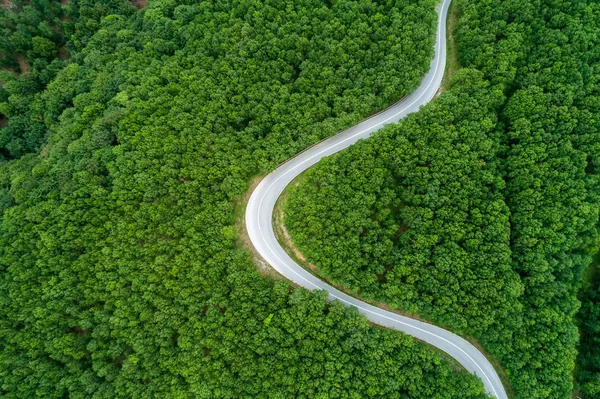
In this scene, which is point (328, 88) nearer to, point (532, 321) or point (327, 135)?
point (327, 135)

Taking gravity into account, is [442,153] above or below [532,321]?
above

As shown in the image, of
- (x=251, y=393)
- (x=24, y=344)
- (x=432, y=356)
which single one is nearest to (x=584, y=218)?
(x=432, y=356)

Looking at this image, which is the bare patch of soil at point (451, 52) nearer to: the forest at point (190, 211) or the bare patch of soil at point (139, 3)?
the forest at point (190, 211)

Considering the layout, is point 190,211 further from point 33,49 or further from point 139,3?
point 33,49

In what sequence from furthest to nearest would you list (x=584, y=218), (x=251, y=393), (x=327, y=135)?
(x=327, y=135) < (x=584, y=218) < (x=251, y=393)

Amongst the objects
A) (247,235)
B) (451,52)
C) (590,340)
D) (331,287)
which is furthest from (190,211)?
(590,340)

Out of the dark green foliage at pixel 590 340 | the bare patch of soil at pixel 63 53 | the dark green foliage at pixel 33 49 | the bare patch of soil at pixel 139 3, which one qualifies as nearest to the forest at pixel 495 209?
the dark green foliage at pixel 590 340
